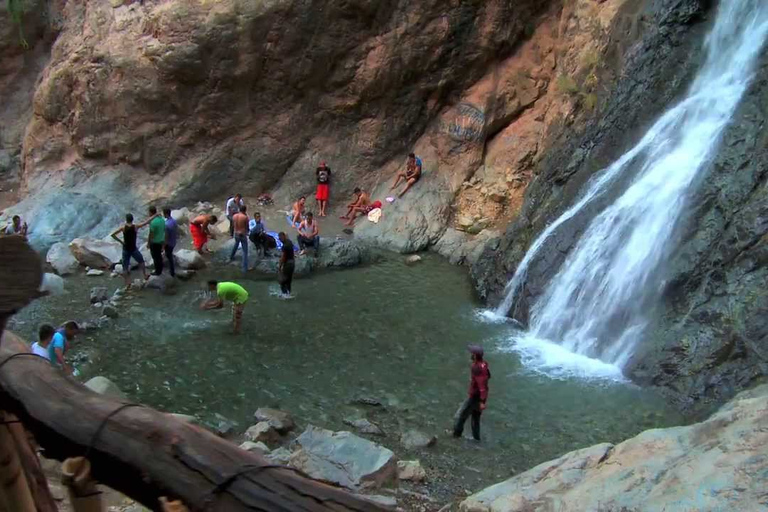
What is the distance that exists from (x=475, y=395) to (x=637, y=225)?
5556 mm

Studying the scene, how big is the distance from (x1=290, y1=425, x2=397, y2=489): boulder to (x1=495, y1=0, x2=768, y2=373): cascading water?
443 centimetres

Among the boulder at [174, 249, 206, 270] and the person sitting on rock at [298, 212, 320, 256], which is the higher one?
the person sitting on rock at [298, 212, 320, 256]

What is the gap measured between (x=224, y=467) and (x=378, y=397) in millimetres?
7873

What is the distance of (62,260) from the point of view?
49.9ft

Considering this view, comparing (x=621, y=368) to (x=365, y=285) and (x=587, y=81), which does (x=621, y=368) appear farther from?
(x=587, y=81)

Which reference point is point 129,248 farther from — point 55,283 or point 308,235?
point 308,235

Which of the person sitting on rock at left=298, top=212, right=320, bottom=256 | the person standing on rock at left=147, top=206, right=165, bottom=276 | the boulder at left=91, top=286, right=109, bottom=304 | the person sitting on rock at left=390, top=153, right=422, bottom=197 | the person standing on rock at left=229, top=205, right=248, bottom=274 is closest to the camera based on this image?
the boulder at left=91, top=286, right=109, bottom=304

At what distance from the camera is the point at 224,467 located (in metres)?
2.08

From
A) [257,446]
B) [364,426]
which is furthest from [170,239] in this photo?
[257,446]

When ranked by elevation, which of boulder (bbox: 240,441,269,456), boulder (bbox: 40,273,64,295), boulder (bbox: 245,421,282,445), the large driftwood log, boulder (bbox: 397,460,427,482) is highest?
the large driftwood log

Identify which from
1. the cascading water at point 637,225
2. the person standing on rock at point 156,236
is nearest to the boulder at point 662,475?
the cascading water at point 637,225

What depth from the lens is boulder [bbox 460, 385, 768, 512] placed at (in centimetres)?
517

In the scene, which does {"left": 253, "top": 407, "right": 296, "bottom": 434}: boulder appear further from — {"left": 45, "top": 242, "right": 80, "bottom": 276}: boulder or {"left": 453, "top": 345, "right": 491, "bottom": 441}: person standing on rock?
{"left": 45, "top": 242, "right": 80, "bottom": 276}: boulder

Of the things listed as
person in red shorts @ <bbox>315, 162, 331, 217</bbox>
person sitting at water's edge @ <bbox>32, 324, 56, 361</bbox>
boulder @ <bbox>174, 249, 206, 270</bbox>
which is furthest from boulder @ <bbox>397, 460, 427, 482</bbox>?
person in red shorts @ <bbox>315, 162, 331, 217</bbox>
